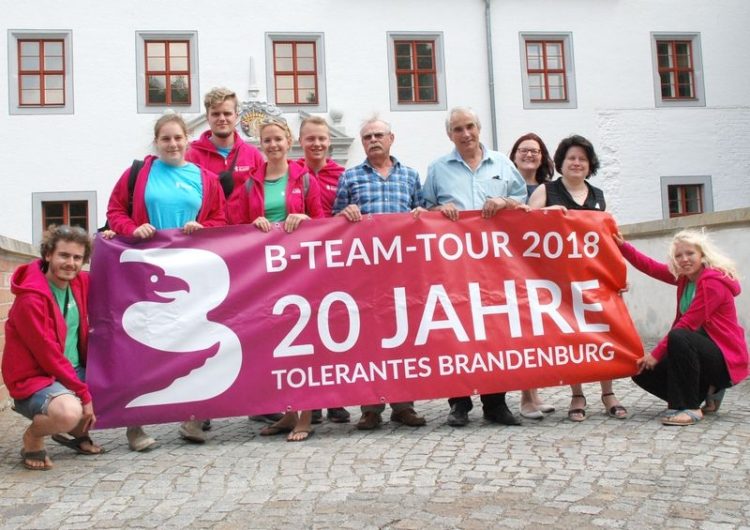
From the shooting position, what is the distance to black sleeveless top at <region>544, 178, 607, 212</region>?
561 centimetres

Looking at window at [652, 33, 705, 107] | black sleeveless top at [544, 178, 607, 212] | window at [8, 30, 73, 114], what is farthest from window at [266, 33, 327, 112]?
black sleeveless top at [544, 178, 607, 212]

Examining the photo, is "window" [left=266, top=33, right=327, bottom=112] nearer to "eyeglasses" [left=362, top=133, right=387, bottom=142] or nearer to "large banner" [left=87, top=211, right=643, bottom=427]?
"eyeglasses" [left=362, top=133, right=387, bottom=142]

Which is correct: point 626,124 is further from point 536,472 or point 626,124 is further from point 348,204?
point 536,472

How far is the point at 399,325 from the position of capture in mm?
5152

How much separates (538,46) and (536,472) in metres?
16.7

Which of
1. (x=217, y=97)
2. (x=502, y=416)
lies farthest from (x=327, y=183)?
(x=502, y=416)

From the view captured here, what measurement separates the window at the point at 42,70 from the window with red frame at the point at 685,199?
13.9 m

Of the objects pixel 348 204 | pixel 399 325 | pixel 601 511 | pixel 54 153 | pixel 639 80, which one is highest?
pixel 639 80

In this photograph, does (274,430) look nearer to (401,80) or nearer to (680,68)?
(401,80)

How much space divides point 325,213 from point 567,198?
1.67m

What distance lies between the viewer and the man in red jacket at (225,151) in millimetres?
5336

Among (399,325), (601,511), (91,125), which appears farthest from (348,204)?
(91,125)

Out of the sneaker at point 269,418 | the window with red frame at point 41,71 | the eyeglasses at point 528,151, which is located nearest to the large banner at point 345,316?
the eyeglasses at point 528,151

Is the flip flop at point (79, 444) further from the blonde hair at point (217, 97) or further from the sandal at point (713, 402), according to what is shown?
the sandal at point (713, 402)
